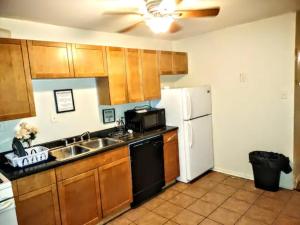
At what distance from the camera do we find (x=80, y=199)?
2.39 m

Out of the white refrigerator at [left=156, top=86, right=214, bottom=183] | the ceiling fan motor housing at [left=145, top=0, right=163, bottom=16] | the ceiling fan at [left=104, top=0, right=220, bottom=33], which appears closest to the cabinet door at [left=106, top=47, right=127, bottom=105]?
the white refrigerator at [left=156, top=86, right=214, bottom=183]

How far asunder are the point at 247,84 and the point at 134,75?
1.69m

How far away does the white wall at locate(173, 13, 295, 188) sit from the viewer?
3.01 meters

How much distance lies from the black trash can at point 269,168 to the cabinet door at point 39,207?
2.60 meters

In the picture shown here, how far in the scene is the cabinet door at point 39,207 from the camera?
1981 millimetres

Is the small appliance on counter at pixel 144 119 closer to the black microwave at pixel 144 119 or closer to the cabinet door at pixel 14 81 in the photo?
the black microwave at pixel 144 119

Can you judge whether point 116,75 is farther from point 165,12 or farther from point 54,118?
point 165,12

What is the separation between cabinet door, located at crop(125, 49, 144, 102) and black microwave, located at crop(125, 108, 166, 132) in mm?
219

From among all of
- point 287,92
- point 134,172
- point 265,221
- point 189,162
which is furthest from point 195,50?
point 265,221

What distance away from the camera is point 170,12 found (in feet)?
6.21

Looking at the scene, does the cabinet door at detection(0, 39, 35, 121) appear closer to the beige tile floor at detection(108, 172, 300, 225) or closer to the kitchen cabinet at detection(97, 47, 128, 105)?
the kitchen cabinet at detection(97, 47, 128, 105)

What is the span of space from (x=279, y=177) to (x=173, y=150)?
150 centimetres

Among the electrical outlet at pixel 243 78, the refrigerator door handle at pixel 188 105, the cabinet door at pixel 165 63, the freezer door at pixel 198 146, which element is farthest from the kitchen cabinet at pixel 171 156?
the electrical outlet at pixel 243 78

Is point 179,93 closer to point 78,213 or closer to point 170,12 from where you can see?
point 170,12
